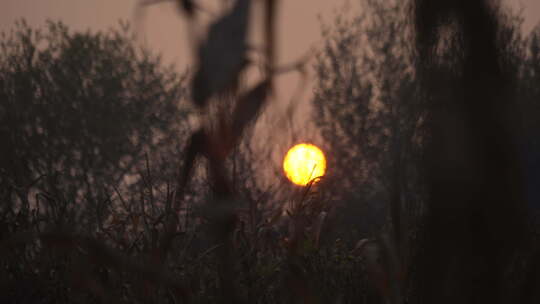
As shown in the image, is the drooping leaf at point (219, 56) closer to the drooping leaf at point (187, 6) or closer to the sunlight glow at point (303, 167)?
the drooping leaf at point (187, 6)

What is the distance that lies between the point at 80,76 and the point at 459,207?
29941 millimetres

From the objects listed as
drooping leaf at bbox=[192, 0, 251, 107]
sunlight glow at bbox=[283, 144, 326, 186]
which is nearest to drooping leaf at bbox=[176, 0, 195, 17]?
drooping leaf at bbox=[192, 0, 251, 107]

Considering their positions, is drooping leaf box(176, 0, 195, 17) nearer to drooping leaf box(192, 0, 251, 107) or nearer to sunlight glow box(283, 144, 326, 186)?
drooping leaf box(192, 0, 251, 107)

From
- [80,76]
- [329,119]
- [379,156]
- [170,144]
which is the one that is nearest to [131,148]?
[170,144]

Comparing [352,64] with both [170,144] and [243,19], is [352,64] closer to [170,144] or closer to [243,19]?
[170,144]

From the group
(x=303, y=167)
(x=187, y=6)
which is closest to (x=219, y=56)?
→ (x=187, y=6)

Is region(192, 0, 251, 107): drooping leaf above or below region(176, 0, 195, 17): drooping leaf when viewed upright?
below

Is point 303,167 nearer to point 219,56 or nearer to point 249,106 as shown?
point 249,106

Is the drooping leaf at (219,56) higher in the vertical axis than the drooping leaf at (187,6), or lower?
lower

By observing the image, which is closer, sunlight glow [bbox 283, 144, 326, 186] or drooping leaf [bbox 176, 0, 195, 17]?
drooping leaf [bbox 176, 0, 195, 17]

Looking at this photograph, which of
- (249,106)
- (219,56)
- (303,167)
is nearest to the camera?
(219,56)

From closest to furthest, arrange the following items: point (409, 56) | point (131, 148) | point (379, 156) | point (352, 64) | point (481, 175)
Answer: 1. point (481, 175)
2. point (409, 56)
3. point (379, 156)
4. point (352, 64)
5. point (131, 148)

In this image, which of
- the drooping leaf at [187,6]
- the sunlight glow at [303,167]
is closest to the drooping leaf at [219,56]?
the drooping leaf at [187,6]

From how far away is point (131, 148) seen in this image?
2917 centimetres
